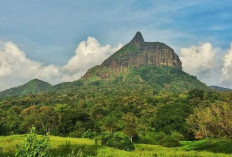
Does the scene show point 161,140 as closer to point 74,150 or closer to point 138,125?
point 138,125

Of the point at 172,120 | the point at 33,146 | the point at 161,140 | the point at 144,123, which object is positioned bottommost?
the point at 161,140

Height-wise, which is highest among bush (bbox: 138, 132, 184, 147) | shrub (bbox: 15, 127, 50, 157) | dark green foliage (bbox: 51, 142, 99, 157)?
shrub (bbox: 15, 127, 50, 157)

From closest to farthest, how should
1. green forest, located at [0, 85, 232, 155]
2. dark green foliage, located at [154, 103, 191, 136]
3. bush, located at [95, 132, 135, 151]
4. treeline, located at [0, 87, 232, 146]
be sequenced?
bush, located at [95, 132, 135, 151] → green forest, located at [0, 85, 232, 155] → treeline, located at [0, 87, 232, 146] → dark green foliage, located at [154, 103, 191, 136]

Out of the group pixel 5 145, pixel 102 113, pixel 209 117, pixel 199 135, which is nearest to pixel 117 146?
pixel 5 145

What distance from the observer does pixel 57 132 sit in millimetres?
73312

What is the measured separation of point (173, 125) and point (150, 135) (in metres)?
11.3

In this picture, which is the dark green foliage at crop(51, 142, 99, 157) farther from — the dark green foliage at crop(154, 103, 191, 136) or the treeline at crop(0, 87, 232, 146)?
the dark green foliage at crop(154, 103, 191, 136)

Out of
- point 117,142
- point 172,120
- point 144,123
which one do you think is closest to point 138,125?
point 144,123

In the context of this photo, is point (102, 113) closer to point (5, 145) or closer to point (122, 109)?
point (122, 109)

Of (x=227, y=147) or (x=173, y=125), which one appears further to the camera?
(x=173, y=125)

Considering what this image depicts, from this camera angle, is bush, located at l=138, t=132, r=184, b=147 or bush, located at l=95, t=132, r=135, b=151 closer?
bush, located at l=95, t=132, r=135, b=151

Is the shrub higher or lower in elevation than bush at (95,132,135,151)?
higher

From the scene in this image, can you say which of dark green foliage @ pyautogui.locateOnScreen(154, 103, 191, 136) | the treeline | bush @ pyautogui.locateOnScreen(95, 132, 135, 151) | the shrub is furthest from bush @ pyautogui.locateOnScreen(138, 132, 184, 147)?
the shrub

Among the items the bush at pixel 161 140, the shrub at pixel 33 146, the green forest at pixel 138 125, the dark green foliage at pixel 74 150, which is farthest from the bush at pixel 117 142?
the shrub at pixel 33 146
